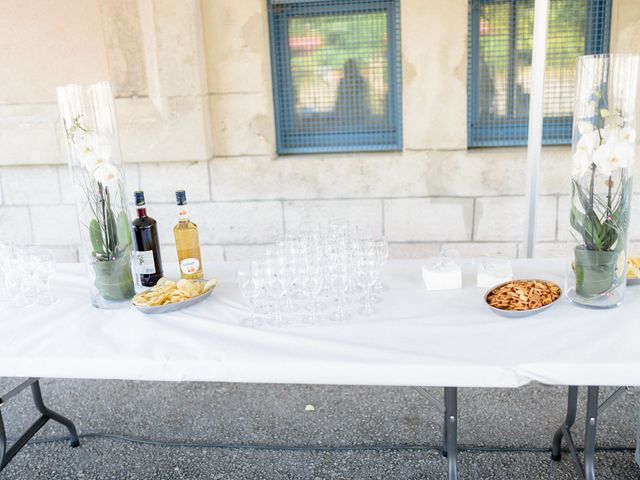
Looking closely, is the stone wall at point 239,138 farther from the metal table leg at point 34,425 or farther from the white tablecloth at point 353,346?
the white tablecloth at point 353,346

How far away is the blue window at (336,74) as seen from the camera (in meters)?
3.51

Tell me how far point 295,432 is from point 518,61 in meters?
2.28

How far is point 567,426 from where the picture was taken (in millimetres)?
2229

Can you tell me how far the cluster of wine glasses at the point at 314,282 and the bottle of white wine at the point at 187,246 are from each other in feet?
0.81

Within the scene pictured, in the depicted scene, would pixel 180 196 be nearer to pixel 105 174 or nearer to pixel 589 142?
pixel 105 174

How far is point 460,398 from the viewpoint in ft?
9.11

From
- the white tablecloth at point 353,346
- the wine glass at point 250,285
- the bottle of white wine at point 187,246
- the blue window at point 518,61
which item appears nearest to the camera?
the white tablecloth at point 353,346

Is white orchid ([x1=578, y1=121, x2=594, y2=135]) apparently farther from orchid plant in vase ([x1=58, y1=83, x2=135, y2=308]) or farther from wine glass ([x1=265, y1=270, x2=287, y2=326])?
orchid plant in vase ([x1=58, y1=83, x2=135, y2=308])

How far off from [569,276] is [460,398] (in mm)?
1079

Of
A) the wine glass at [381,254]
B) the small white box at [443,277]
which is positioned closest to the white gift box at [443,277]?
the small white box at [443,277]

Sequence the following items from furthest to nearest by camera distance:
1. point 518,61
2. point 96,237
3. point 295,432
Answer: point 518,61, point 295,432, point 96,237

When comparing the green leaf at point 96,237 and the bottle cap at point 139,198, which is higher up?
the bottle cap at point 139,198

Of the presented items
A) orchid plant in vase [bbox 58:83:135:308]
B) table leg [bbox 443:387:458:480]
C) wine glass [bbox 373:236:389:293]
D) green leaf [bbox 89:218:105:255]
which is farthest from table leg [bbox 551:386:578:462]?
green leaf [bbox 89:218:105:255]

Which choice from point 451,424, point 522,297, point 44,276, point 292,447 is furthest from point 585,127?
point 44,276
